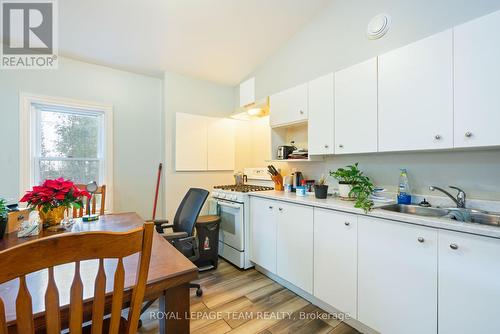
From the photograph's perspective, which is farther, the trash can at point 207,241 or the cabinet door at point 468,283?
the trash can at point 207,241

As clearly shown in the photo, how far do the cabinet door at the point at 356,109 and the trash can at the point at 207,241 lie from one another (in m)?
1.59

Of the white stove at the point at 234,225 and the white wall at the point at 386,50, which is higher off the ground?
the white wall at the point at 386,50

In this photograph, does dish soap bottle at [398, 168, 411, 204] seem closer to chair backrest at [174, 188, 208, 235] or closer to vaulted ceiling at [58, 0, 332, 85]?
chair backrest at [174, 188, 208, 235]

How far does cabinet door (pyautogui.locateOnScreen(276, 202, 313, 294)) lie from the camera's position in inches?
74.6

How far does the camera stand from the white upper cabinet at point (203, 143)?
10.1ft

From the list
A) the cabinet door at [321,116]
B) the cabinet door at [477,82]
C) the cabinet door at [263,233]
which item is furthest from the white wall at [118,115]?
the cabinet door at [477,82]

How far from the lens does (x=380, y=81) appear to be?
1.73 metres

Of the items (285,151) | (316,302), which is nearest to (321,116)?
(285,151)

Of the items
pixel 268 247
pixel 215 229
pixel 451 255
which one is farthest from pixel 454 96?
pixel 215 229

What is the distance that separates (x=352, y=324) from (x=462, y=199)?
1213mm

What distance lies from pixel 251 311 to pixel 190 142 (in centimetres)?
223

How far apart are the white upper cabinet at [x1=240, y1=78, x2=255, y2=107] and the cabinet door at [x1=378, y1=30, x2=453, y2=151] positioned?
191cm

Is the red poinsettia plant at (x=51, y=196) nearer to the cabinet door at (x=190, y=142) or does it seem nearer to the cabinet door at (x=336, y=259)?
the cabinet door at (x=190, y=142)

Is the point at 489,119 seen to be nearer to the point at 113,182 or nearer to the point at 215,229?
the point at 215,229
